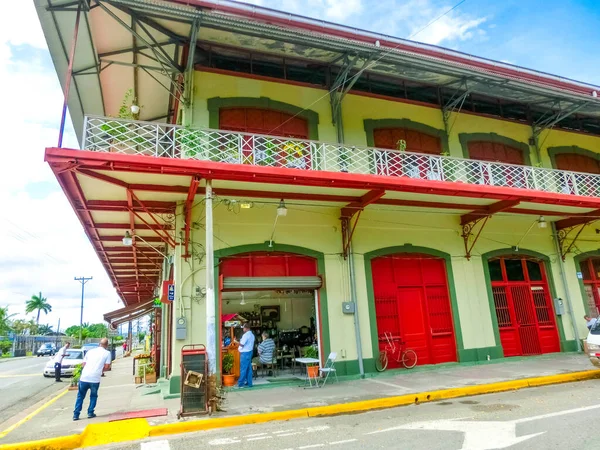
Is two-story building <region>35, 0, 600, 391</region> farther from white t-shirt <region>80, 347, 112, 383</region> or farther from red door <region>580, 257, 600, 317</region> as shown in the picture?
white t-shirt <region>80, 347, 112, 383</region>

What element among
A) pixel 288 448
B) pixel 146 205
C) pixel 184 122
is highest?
pixel 184 122

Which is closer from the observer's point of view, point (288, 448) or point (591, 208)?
point (288, 448)

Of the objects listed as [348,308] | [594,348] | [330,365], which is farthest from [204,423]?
[594,348]

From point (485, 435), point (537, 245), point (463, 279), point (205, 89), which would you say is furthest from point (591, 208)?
point (205, 89)

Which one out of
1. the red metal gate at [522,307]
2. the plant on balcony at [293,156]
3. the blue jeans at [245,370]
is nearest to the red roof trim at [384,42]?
the plant on balcony at [293,156]

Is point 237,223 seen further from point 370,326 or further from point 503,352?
point 503,352

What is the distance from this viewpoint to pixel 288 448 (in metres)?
5.54

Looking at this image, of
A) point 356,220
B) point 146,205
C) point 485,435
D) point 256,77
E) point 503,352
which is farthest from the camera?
point 503,352

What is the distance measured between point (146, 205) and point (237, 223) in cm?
239

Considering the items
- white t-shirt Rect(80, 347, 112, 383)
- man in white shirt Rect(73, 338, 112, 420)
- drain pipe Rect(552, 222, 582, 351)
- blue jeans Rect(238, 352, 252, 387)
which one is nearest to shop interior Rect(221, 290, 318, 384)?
blue jeans Rect(238, 352, 252, 387)

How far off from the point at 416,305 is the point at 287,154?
6.12 meters

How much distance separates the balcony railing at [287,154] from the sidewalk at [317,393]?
17.3 feet

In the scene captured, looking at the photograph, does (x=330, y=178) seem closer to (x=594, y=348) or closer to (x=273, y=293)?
(x=273, y=293)

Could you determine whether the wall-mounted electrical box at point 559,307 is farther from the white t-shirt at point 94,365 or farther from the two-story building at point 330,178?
the white t-shirt at point 94,365
